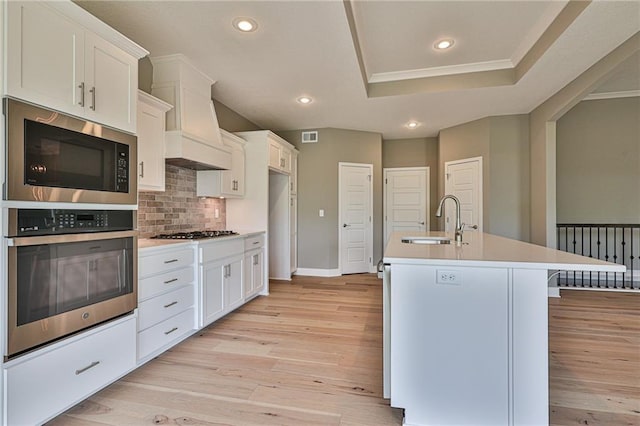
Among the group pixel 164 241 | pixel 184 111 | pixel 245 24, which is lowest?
pixel 164 241

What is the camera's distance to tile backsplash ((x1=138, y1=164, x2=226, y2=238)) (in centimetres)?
297

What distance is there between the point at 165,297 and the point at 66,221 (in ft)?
3.28

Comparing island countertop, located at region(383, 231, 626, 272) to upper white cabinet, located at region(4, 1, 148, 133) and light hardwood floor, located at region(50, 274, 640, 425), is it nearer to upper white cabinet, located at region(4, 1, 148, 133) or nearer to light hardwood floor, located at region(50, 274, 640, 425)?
light hardwood floor, located at region(50, 274, 640, 425)

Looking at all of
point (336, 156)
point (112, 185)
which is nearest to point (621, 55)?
point (336, 156)

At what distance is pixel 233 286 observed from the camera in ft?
11.2

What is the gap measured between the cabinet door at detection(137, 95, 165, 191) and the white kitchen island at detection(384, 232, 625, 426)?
6.84ft

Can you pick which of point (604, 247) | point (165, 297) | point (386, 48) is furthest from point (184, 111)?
point (604, 247)

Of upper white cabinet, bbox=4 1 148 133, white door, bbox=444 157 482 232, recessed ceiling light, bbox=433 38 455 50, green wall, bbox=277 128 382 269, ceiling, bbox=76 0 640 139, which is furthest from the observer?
green wall, bbox=277 128 382 269

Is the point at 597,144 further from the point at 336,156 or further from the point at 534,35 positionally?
the point at 336,156

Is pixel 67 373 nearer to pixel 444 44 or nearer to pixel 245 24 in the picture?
pixel 245 24

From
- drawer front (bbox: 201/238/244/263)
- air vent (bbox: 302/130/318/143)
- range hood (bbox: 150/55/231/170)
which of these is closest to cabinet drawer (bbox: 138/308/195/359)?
drawer front (bbox: 201/238/244/263)

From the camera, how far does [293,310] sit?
A: 3578 mm

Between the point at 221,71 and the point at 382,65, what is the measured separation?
1789 mm

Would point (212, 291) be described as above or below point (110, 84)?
below
